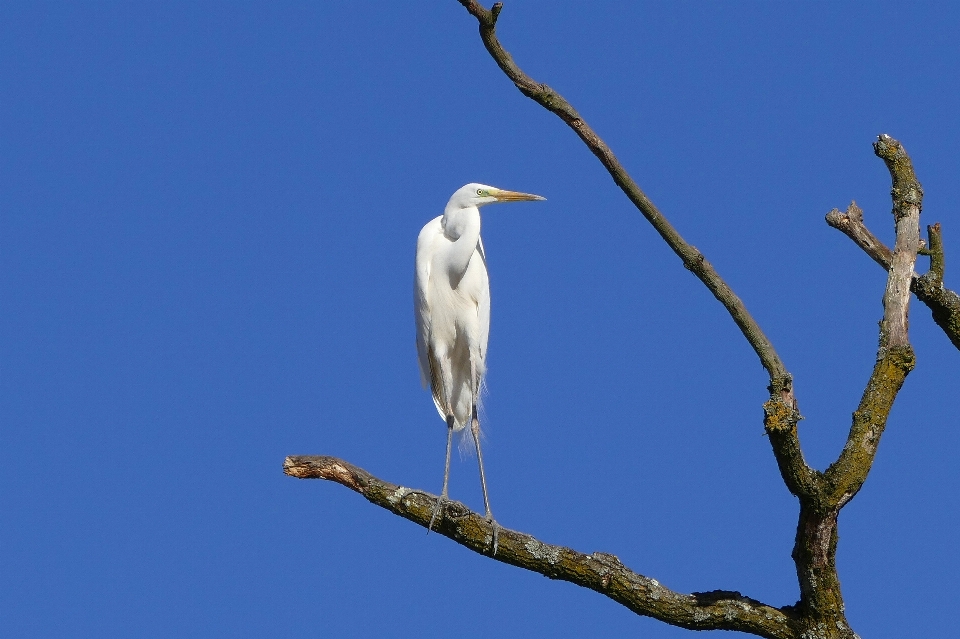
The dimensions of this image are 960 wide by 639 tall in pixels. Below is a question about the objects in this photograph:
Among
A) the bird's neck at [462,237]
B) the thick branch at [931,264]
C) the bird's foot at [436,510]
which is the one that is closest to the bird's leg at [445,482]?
the bird's foot at [436,510]

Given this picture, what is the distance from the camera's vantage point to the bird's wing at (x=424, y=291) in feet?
27.0

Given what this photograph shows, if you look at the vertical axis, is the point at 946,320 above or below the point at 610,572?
above

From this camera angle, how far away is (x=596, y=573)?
6.20 metres

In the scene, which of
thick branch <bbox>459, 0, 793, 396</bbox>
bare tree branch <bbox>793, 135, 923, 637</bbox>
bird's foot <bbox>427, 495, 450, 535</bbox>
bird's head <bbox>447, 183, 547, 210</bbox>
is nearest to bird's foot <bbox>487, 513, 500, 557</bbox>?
bird's foot <bbox>427, 495, 450, 535</bbox>

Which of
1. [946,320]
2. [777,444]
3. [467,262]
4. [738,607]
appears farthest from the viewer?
[467,262]

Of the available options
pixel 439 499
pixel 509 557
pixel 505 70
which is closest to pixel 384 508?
pixel 439 499

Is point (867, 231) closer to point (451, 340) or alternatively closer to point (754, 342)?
point (754, 342)

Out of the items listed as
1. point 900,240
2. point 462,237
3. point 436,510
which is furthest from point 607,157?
point 436,510

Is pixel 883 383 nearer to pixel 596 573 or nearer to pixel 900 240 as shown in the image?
pixel 900 240

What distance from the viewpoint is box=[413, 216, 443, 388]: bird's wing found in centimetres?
823

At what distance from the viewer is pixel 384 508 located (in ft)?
21.6

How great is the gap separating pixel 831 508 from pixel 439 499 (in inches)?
87.2

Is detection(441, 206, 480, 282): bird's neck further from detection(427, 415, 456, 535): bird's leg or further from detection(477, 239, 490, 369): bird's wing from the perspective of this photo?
detection(427, 415, 456, 535): bird's leg

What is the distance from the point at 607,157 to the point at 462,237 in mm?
2156
